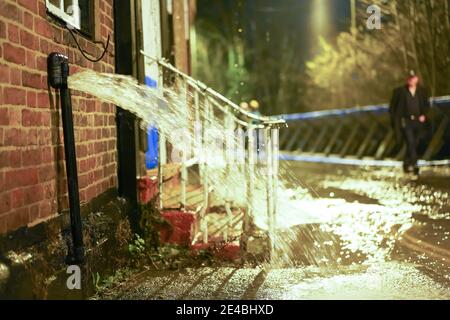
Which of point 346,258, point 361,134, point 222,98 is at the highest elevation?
point 222,98

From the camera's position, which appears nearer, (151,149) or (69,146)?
(69,146)

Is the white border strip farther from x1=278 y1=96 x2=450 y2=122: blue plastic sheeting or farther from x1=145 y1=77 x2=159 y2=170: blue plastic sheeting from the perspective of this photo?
x1=145 y1=77 x2=159 y2=170: blue plastic sheeting

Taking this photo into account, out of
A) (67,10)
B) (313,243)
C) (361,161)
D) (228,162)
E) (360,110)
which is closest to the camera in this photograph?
(67,10)

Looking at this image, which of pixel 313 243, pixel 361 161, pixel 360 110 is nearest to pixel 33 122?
pixel 313 243

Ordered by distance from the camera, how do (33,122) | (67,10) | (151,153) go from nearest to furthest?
(33,122)
(67,10)
(151,153)

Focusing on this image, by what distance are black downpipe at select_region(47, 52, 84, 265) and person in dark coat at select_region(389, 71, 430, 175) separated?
8.96 metres

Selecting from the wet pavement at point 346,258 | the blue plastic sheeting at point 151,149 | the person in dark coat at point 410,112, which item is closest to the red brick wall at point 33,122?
the wet pavement at point 346,258

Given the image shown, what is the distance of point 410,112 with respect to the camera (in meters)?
11.8

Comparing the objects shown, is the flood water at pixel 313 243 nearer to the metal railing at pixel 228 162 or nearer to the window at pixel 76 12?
the metal railing at pixel 228 162

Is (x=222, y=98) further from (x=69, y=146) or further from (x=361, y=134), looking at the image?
(x=361, y=134)

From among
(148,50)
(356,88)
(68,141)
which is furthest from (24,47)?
(356,88)

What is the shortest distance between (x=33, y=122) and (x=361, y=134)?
1549 cm

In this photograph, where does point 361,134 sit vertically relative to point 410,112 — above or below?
below

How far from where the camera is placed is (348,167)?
15.2m
